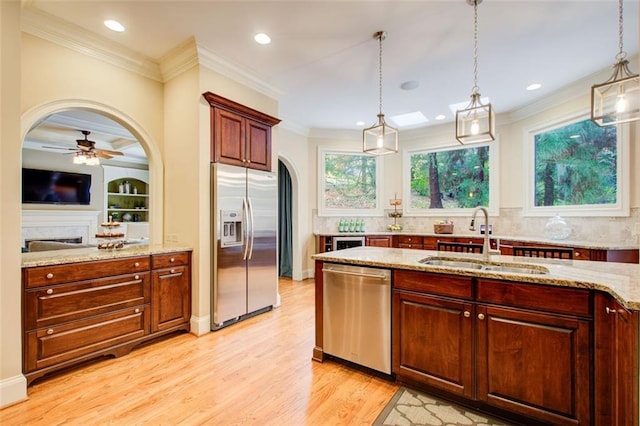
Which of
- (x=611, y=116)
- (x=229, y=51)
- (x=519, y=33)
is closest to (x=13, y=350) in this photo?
(x=229, y=51)

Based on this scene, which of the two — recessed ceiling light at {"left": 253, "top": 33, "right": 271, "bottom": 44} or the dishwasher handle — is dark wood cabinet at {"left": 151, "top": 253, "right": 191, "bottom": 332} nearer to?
the dishwasher handle

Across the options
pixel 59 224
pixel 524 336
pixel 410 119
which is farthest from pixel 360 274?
pixel 59 224

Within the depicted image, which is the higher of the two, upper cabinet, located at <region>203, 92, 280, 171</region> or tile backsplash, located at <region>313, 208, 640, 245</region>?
upper cabinet, located at <region>203, 92, 280, 171</region>

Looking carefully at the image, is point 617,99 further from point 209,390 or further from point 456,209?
point 456,209

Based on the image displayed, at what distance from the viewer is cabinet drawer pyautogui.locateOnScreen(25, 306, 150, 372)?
2203 millimetres

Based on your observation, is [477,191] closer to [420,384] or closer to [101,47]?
[420,384]

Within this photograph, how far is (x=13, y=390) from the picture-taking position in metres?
2.00

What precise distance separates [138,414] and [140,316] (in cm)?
111

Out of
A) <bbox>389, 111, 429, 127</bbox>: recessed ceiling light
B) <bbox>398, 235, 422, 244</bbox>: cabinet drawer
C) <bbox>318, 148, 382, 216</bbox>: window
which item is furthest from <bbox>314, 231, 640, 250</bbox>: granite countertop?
<bbox>389, 111, 429, 127</bbox>: recessed ceiling light

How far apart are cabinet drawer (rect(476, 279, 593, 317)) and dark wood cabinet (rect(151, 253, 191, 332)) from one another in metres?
2.80

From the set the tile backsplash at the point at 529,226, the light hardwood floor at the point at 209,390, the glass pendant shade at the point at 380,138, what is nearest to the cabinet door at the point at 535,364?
the light hardwood floor at the point at 209,390

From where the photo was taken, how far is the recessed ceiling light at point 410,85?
3.91 metres

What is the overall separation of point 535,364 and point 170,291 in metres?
3.12

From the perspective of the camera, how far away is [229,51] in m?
3.19
